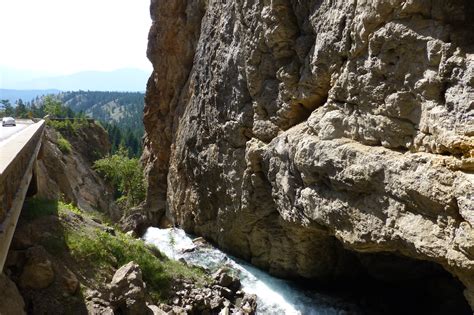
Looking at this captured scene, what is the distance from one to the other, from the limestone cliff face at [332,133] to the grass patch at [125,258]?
5.48 metres

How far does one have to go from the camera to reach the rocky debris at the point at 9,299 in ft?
33.4

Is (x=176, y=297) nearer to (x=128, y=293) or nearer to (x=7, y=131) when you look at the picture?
(x=128, y=293)

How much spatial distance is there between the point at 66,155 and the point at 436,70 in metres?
40.3

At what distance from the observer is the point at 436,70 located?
416 inches

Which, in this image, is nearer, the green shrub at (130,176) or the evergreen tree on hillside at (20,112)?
the green shrub at (130,176)

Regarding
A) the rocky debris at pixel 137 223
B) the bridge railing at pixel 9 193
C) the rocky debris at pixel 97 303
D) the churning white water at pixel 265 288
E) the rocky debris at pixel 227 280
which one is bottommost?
the rocky debris at pixel 137 223

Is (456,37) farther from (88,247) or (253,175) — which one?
(88,247)

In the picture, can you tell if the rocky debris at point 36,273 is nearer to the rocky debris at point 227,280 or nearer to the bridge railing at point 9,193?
the bridge railing at point 9,193

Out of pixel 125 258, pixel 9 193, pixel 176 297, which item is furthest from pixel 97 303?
pixel 9 193

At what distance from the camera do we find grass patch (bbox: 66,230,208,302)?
48.8 feet

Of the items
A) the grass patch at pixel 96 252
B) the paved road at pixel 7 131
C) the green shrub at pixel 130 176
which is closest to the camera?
the grass patch at pixel 96 252

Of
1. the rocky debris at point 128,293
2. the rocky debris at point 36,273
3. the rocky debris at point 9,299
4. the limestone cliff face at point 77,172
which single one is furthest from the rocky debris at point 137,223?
the rocky debris at point 9,299

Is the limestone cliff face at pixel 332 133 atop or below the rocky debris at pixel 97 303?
atop

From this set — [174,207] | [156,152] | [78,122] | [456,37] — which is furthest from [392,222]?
[78,122]
